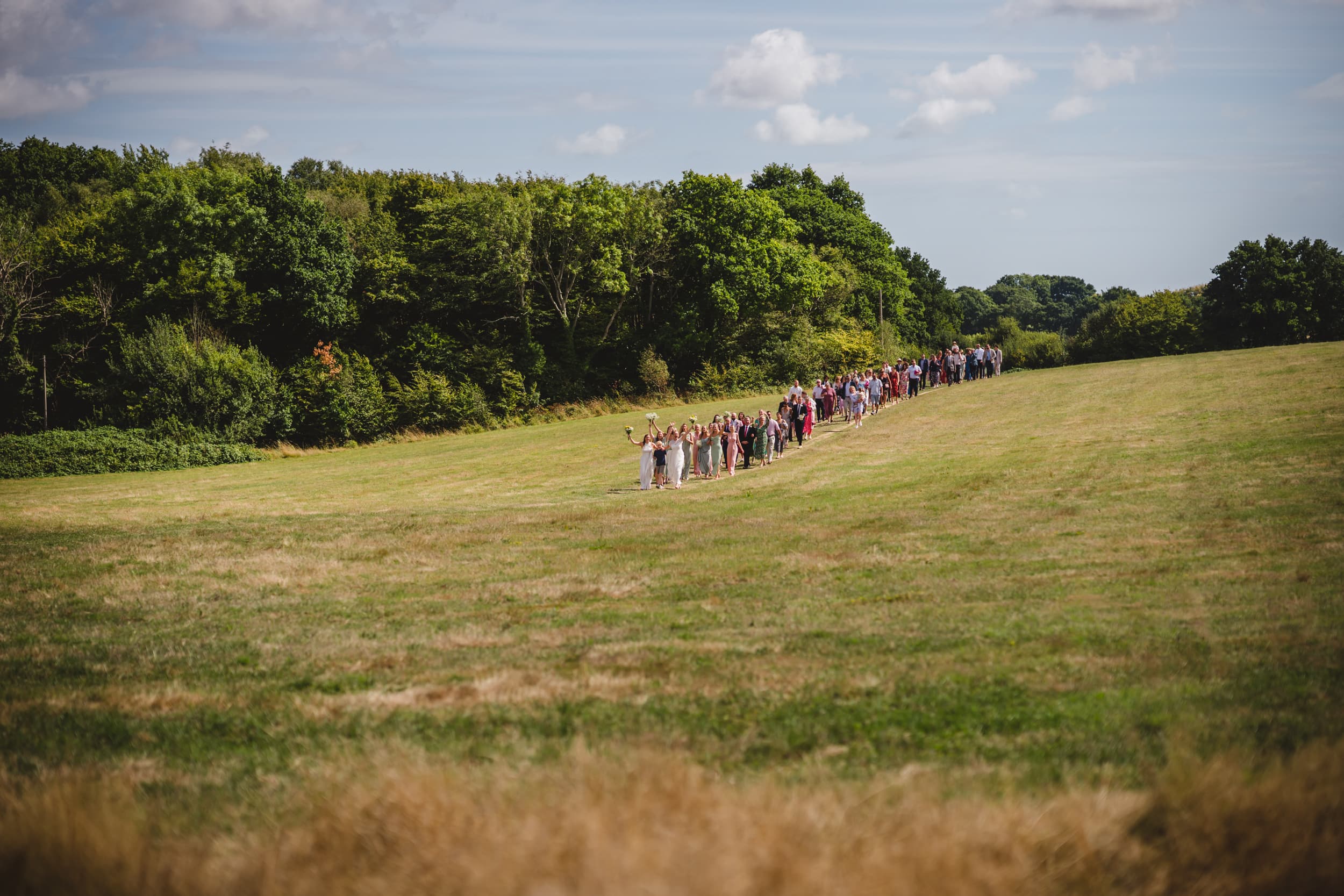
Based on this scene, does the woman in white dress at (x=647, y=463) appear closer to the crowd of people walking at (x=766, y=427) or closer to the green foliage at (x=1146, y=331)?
the crowd of people walking at (x=766, y=427)

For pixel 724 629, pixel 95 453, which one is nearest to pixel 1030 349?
pixel 95 453

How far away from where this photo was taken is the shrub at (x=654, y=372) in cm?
6119

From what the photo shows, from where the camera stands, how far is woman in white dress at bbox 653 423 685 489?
97.6ft

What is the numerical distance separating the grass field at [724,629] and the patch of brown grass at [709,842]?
74 cm

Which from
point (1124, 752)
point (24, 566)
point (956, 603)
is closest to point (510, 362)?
point (24, 566)

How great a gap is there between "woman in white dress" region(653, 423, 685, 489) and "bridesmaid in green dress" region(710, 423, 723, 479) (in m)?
1.57

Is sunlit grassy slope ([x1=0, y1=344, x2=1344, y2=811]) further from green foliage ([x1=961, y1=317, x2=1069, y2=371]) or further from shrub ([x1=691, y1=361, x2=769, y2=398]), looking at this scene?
green foliage ([x1=961, y1=317, x2=1069, y2=371])

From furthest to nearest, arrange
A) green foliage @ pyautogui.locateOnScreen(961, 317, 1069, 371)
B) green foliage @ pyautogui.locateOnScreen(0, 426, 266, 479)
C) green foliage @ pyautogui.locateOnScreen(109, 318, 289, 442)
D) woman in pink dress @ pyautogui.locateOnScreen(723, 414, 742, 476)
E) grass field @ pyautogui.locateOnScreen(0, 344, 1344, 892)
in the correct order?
green foliage @ pyautogui.locateOnScreen(961, 317, 1069, 371), green foliage @ pyautogui.locateOnScreen(109, 318, 289, 442), green foliage @ pyautogui.locateOnScreen(0, 426, 266, 479), woman in pink dress @ pyautogui.locateOnScreen(723, 414, 742, 476), grass field @ pyautogui.locateOnScreen(0, 344, 1344, 892)

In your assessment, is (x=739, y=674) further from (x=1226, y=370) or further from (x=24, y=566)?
(x=1226, y=370)

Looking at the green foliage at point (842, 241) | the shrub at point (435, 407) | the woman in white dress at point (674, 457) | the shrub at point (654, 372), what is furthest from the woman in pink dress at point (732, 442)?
the green foliage at point (842, 241)

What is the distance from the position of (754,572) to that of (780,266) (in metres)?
51.0

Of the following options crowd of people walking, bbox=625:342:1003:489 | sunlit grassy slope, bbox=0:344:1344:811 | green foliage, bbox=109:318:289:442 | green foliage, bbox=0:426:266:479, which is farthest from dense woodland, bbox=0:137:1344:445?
sunlit grassy slope, bbox=0:344:1344:811

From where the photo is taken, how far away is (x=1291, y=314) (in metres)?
83.3

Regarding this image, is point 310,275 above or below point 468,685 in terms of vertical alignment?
above
